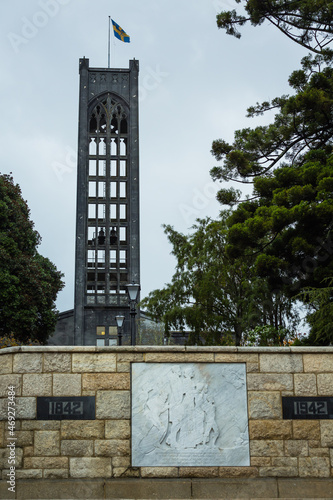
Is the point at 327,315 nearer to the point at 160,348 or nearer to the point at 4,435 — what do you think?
the point at 160,348

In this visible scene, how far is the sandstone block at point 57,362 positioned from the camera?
9.05m

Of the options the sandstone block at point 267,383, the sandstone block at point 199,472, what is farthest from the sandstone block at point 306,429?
the sandstone block at point 199,472

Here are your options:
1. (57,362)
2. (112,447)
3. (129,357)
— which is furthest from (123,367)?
(112,447)

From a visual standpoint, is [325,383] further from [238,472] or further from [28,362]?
[28,362]

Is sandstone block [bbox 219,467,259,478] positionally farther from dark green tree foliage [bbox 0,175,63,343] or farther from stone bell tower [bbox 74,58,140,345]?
stone bell tower [bbox 74,58,140,345]

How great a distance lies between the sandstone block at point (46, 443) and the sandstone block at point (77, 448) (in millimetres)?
87

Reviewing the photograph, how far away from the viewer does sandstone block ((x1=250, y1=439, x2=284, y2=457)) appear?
8.83 metres

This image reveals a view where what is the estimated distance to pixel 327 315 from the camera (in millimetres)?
13016

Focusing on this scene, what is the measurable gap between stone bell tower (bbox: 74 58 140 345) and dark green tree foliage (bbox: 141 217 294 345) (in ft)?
40.7

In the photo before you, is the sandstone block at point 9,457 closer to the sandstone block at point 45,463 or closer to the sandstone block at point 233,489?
the sandstone block at point 45,463

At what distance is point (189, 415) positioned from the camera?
29.4 ft

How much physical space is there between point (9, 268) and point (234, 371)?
67.0ft

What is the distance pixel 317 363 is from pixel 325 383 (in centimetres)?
Result: 31

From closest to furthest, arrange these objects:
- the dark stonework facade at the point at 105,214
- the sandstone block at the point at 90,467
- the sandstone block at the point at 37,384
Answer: the sandstone block at the point at 90,467
the sandstone block at the point at 37,384
the dark stonework facade at the point at 105,214
